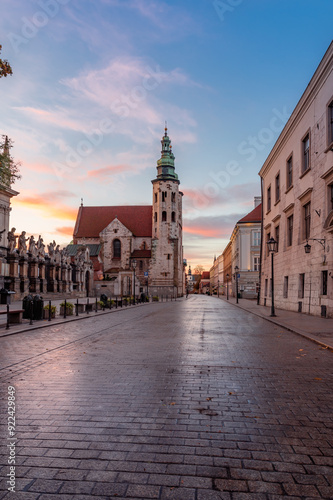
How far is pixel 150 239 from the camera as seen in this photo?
268 feet

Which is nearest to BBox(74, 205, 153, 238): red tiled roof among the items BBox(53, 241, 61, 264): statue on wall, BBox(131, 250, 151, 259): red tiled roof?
BBox(131, 250, 151, 259): red tiled roof

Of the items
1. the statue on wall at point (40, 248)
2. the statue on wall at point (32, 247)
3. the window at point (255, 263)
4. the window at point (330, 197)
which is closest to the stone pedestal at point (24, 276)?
the statue on wall at point (32, 247)

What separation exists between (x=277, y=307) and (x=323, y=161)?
12.4 m

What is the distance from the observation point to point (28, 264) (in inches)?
1668

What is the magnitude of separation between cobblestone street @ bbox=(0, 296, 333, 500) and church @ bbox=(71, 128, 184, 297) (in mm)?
64452

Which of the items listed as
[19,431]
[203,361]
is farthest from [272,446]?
[203,361]

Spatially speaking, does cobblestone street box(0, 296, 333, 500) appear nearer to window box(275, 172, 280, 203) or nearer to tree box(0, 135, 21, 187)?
tree box(0, 135, 21, 187)

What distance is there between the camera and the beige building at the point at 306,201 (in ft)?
63.7

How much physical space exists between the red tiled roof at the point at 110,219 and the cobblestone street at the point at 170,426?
244 feet

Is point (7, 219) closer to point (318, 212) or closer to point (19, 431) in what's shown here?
point (318, 212)

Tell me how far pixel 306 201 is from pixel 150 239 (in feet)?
196

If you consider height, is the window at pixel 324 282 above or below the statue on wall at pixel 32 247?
below

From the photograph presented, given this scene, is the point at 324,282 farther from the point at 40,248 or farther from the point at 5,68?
the point at 40,248

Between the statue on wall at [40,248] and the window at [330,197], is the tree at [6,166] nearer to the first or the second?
the window at [330,197]
